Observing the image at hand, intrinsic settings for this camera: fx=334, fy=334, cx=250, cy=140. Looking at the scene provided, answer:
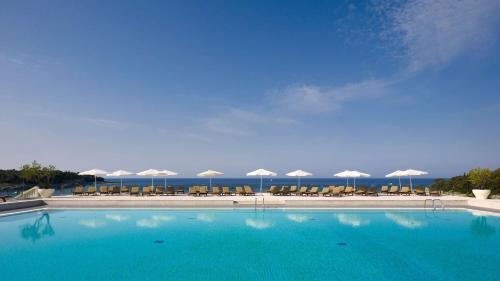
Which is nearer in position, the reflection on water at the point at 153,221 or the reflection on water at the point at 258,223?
the reflection on water at the point at 258,223

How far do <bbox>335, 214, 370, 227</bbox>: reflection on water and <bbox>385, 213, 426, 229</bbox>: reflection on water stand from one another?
3.22 feet

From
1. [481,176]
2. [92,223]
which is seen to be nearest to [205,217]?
[92,223]

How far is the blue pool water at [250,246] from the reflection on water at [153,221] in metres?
0.04

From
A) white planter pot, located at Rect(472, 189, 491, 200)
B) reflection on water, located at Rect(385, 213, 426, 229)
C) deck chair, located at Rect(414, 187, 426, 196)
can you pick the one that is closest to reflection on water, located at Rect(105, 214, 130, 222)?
reflection on water, located at Rect(385, 213, 426, 229)

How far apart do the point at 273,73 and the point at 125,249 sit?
15683 mm

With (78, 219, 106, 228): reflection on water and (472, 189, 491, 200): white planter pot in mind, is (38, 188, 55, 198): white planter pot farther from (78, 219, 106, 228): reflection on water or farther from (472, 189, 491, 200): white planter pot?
(472, 189, 491, 200): white planter pot

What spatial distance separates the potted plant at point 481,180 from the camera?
13.9m

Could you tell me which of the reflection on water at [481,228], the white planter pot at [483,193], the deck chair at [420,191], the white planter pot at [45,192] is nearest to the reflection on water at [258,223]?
the reflection on water at [481,228]

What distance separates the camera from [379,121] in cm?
2542

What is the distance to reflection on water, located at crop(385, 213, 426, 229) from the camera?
10.1 meters

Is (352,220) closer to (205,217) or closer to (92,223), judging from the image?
(205,217)

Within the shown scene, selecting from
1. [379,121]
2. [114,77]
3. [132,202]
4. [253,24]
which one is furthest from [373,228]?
[379,121]

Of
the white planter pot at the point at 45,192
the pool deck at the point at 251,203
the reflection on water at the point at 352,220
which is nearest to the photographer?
the reflection on water at the point at 352,220

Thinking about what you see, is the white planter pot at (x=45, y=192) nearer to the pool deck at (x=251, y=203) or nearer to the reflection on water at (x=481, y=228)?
the pool deck at (x=251, y=203)
